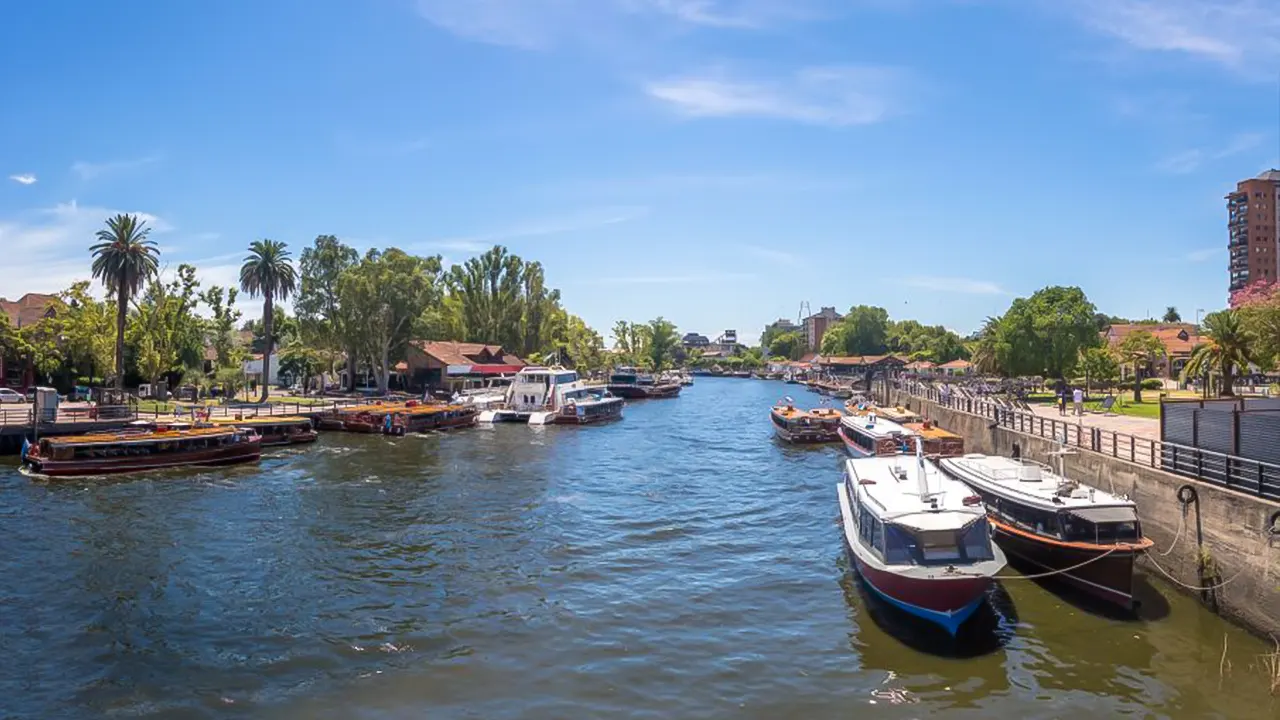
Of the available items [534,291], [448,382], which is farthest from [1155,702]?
[534,291]

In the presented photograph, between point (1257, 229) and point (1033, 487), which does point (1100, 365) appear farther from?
point (1257, 229)

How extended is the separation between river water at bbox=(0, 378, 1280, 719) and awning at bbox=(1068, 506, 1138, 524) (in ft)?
7.06

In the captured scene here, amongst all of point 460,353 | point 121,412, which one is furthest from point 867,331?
point 121,412

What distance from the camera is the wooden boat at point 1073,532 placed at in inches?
709

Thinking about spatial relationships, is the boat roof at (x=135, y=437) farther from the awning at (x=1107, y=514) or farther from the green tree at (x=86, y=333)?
the awning at (x=1107, y=514)

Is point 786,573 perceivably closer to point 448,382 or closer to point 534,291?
point 448,382

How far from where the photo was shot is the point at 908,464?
2433cm

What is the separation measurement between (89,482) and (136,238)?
A: 113 ft

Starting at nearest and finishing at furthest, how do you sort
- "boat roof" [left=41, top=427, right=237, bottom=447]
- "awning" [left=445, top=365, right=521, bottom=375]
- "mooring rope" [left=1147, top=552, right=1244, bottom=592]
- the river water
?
1. the river water
2. "mooring rope" [left=1147, top=552, right=1244, bottom=592]
3. "boat roof" [left=41, top=427, right=237, bottom=447]
4. "awning" [left=445, top=365, right=521, bottom=375]

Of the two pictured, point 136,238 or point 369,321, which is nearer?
point 136,238

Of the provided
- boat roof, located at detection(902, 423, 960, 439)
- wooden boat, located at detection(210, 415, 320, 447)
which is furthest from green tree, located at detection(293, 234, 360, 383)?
boat roof, located at detection(902, 423, 960, 439)

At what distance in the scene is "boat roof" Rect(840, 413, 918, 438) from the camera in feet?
129

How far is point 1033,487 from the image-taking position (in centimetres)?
2134

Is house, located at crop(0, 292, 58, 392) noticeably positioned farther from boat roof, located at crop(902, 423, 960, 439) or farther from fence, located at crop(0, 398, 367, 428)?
boat roof, located at crop(902, 423, 960, 439)
